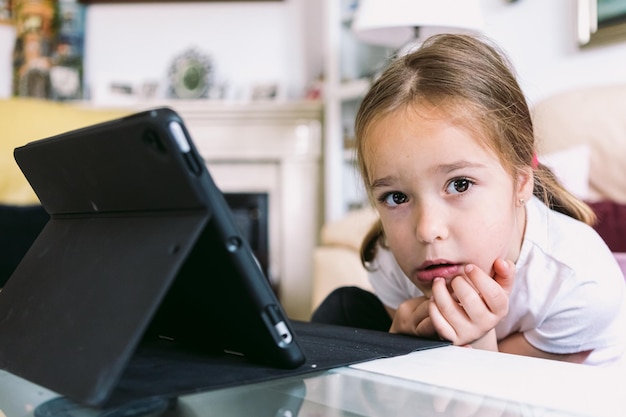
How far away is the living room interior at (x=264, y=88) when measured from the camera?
11.7ft

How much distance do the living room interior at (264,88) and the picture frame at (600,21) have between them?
1.09 metres

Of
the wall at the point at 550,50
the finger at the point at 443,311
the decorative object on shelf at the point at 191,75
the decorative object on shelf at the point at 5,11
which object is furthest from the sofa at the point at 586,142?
the decorative object on shelf at the point at 5,11

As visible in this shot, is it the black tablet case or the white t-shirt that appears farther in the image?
the white t-shirt

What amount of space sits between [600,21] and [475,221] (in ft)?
5.77

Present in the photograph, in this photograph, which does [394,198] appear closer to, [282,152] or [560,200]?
[560,200]

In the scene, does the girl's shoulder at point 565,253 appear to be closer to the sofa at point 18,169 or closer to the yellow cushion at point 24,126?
the sofa at point 18,169

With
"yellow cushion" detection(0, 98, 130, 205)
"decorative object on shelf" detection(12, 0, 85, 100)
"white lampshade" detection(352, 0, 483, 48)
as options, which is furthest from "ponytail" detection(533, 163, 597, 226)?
"decorative object on shelf" detection(12, 0, 85, 100)

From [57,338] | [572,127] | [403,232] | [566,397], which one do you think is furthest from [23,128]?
[566,397]

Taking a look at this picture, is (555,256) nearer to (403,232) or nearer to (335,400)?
(403,232)

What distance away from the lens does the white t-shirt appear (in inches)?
37.0

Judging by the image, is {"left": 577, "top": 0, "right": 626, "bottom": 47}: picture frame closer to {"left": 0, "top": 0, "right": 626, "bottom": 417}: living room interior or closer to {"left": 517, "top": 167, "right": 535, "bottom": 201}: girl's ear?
{"left": 0, "top": 0, "right": 626, "bottom": 417}: living room interior

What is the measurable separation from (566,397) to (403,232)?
41 centimetres

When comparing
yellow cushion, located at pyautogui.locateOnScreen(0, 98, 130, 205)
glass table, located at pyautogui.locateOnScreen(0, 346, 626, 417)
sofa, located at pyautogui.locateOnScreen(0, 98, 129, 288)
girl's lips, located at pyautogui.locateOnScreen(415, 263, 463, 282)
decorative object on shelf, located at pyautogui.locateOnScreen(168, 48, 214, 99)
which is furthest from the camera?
decorative object on shelf, located at pyautogui.locateOnScreen(168, 48, 214, 99)

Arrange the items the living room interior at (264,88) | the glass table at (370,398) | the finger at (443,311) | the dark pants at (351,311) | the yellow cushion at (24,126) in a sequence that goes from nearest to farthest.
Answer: the glass table at (370,398) → the finger at (443,311) → the dark pants at (351,311) → the yellow cushion at (24,126) → the living room interior at (264,88)
